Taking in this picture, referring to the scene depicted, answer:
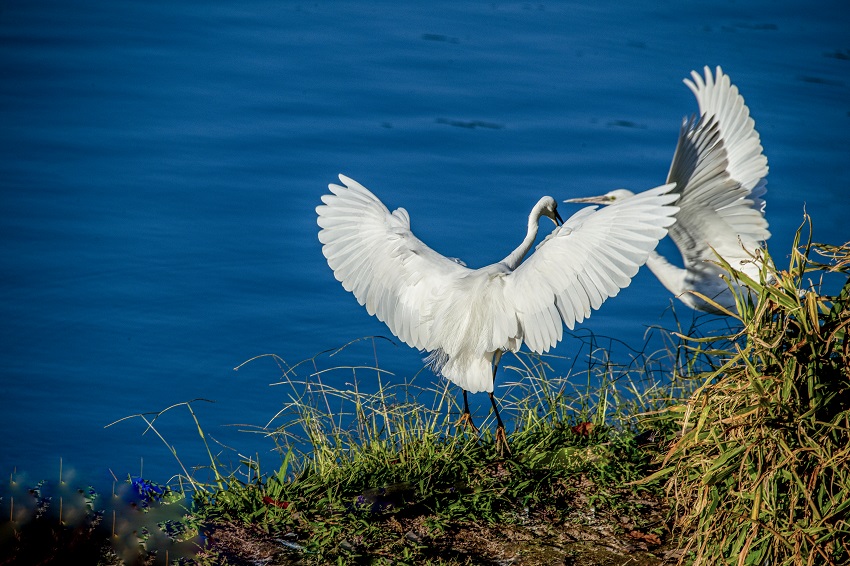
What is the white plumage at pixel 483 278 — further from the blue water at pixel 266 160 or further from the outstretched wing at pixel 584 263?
the blue water at pixel 266 160

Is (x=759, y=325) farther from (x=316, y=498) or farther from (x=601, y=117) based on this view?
(x=601, y=117)

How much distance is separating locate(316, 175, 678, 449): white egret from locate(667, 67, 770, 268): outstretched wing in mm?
802

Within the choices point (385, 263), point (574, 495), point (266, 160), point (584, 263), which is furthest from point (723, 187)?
point (266, 160)

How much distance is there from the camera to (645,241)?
12.4ft

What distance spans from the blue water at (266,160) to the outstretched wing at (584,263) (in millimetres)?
2404

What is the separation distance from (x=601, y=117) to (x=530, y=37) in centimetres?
266

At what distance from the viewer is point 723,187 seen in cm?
491

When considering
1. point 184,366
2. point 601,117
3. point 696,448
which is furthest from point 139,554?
point 601,117

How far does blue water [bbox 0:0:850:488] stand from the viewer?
7145mm

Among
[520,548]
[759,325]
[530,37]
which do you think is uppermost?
[530,37]

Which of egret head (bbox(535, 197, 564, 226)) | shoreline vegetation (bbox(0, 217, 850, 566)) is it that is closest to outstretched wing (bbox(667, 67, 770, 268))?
egret head (bbox(535, 197, 564, 226))

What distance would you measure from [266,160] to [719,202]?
571 centimetres

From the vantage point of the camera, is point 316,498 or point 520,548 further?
point 316,498

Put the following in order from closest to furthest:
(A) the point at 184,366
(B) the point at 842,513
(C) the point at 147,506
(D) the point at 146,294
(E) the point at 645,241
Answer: (B) the point at 842,513
(C) the point at 147,506
(E) the point at 645,241
(A) the point at 184,366
(D) the point at 146,294
